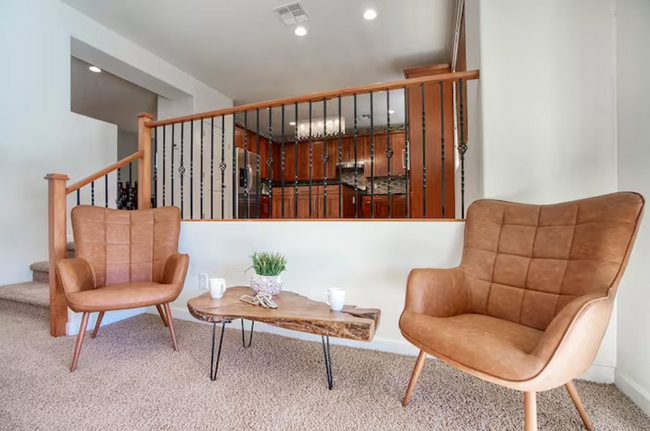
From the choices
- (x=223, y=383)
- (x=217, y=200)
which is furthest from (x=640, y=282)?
(x=217, y=200)

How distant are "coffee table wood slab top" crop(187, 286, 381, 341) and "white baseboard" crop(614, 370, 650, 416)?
1.15m

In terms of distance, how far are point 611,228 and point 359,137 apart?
6120mm

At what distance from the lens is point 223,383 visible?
5.14 ft

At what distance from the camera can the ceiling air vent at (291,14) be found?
3.16 meters

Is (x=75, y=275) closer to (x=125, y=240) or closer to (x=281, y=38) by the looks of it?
(x=125, y=240)

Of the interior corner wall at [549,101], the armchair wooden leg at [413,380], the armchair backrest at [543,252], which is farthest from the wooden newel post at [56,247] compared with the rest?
the interior corner wall at [549,101]

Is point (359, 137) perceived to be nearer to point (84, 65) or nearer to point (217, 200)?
point (217, 200)

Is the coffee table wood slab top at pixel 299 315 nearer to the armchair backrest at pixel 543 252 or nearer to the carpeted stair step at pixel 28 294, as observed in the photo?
the armchair backrest at pixel 543 252

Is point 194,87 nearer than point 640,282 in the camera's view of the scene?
No

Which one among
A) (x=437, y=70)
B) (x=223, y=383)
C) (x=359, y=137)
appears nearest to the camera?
(x=223, y=383)

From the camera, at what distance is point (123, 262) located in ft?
7.43

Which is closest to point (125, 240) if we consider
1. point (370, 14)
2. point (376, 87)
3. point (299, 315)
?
point (299, 315)

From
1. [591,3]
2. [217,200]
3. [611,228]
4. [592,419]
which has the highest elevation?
[591,3]

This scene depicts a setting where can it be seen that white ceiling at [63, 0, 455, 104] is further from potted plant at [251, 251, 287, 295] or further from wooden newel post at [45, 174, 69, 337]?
potted plant at [251, 251, 287, 295]
